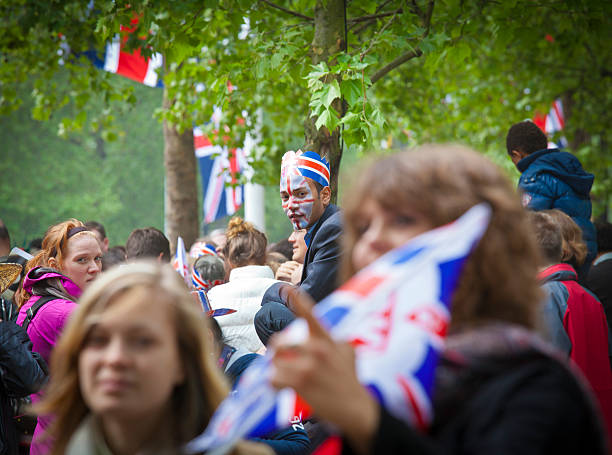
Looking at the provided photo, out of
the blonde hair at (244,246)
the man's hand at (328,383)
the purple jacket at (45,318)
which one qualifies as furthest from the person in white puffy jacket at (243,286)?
the man's hand at (328,383)

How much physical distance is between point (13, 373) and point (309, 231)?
196cm

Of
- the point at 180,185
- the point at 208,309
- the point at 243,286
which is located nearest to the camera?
the point at 208,309

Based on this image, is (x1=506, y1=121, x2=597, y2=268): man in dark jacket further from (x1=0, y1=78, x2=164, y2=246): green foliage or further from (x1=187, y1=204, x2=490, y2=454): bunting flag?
(x1=0, y1=78, x2=164, y2=246): green foliage

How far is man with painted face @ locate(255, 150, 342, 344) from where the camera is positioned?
426cm

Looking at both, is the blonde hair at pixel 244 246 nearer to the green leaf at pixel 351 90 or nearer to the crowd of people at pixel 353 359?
the green leaf at pixel 351 90

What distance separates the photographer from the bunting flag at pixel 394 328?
4.30 ft

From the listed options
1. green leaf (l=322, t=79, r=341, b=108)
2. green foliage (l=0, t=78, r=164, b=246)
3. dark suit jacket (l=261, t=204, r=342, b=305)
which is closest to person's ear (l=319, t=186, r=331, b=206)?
dark suit jacket (l=261, t=204, r=342, b=305)

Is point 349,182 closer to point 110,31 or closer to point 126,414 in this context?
point 126,414

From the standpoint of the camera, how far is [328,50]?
19.1ft

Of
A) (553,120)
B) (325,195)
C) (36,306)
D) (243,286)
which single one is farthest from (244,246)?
(553,120)

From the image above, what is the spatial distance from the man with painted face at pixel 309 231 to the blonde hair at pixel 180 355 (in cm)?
233

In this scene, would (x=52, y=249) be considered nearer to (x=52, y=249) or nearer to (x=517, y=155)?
(x=52, y=249)

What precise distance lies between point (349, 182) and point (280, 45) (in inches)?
180

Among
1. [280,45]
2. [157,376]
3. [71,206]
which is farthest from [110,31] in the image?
[71,206]
